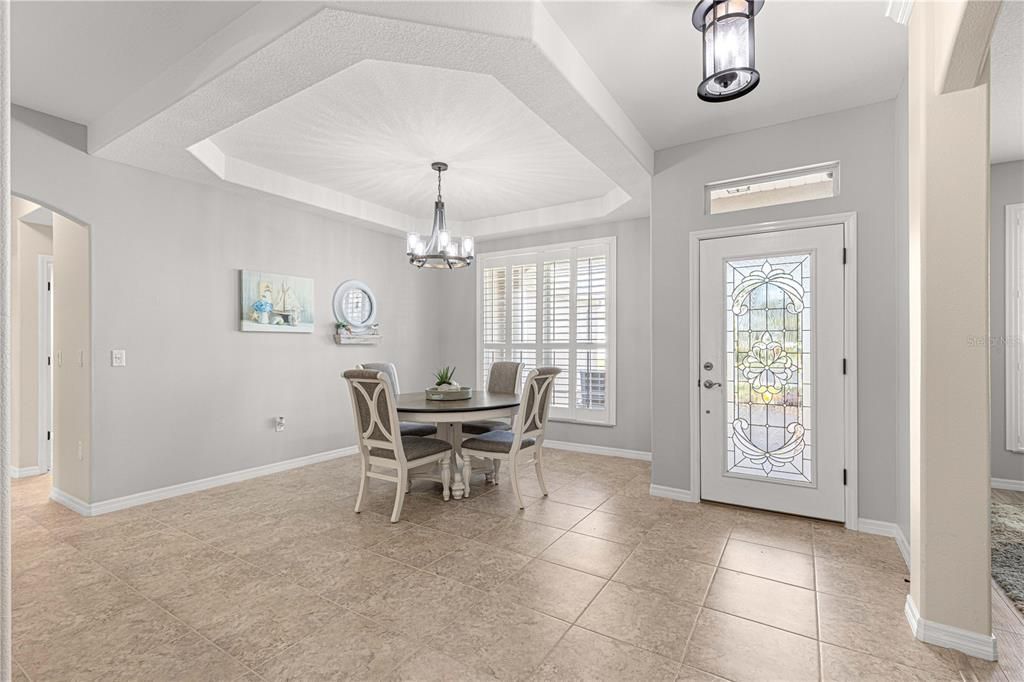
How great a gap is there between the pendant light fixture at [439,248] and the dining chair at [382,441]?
1.12m

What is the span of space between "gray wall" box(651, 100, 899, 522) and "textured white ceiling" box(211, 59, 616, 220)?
938 millimetres

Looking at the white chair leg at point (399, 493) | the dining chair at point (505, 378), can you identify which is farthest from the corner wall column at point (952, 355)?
the dining chair at point (505, 378)

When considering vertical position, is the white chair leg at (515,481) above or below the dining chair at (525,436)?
below

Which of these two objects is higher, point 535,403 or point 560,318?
point 560,318

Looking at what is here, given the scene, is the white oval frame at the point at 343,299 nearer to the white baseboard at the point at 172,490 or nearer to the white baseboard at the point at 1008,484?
the white baseboard at the point at 172,490

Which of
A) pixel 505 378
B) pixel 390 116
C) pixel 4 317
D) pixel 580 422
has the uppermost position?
pixel 390 116

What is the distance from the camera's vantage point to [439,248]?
3.88 metres

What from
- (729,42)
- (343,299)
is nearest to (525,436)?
(343,299)

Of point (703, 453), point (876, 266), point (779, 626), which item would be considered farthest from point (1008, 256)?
point (779, 626)

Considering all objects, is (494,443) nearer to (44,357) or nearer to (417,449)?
(417,449)

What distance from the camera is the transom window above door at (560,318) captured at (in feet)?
17.5

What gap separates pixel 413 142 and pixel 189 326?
2395 mm

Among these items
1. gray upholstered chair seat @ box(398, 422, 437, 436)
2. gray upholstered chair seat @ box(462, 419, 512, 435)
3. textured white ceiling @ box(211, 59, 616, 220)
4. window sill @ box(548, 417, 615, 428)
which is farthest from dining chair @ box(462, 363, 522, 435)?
textured white ceiling @ box(211, 59, 616, 220)

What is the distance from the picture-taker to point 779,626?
207 centimetres
